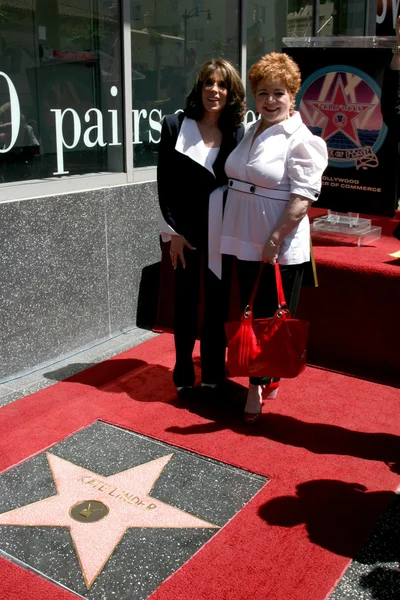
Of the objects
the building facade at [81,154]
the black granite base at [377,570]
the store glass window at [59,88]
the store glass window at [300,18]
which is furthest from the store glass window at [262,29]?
the black granite base at [377,570]

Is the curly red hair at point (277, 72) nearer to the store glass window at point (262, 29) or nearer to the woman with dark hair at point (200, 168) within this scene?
the woman with dark hair at point (200, 168)

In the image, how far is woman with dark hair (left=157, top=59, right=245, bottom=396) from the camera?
3.31 metres

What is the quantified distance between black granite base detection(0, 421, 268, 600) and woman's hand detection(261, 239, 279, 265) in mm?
972

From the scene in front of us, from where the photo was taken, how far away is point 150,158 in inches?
199

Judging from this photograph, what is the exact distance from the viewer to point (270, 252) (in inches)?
123

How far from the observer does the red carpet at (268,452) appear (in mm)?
2336

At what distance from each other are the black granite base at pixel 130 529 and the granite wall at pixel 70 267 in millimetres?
967

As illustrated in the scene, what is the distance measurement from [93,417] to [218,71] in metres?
1.86

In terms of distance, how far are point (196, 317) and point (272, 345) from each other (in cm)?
67

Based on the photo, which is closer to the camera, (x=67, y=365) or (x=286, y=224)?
(x=286, y=224)

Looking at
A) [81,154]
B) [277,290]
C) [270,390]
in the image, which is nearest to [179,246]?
[277,290]

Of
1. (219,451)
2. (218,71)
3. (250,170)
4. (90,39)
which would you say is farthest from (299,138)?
(90,39)

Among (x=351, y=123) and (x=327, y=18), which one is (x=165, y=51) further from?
(x=327, y=18)

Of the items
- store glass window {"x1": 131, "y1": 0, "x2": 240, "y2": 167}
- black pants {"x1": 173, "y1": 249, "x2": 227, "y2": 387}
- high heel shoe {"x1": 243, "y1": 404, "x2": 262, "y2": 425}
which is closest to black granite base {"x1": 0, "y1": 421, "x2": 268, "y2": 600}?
high heel shoe {"x1": 243, "y1": 404, "x2": 262, "y2": 425}
